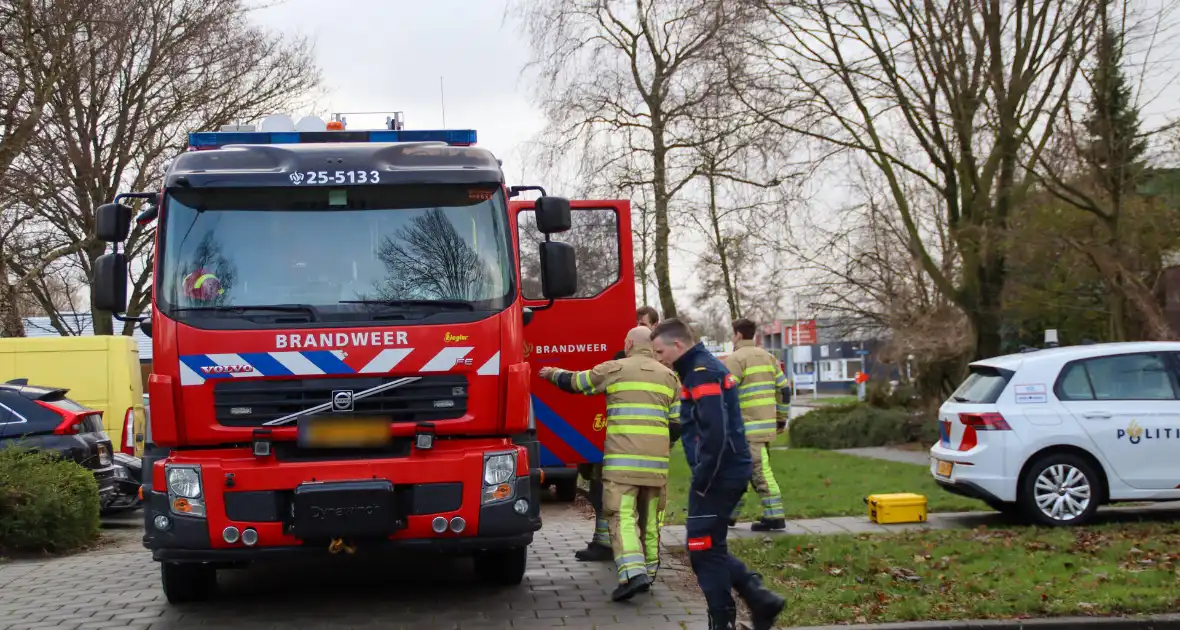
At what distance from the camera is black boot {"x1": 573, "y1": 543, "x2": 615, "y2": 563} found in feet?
31.1

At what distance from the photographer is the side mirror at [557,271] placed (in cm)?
773

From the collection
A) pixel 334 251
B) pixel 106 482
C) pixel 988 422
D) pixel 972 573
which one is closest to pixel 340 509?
pixel 334 251

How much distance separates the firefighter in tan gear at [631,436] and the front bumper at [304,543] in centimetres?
84

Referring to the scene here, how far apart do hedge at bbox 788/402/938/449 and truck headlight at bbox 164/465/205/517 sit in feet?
60.7

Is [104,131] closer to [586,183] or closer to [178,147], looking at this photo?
[178,147]

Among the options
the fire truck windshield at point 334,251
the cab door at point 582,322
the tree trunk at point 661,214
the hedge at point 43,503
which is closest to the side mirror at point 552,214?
the fire truck windshield at point 334,251

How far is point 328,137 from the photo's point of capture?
27.8 ft

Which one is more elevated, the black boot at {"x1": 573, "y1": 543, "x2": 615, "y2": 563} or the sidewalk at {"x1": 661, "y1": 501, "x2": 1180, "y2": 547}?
the black boot at {"x1": 573, "y1": 543, "x2": 615, "y2": 563}

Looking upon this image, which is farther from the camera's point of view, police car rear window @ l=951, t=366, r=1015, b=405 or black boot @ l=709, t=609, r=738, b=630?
police car rear window @ l=951, t=366, r=1015, b=405

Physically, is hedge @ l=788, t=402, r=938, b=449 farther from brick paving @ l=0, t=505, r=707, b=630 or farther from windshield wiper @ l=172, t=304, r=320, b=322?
windshield wiper @ l=172, t=304, r=320, b=322

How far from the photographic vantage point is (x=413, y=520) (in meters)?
6.95

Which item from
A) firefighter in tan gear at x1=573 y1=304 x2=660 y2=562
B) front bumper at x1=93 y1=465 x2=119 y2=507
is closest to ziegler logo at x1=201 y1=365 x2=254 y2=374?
firefighter in tan gear at x1=573 y1=304 x2=660 y2=562

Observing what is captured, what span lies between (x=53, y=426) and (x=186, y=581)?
520 centimetres

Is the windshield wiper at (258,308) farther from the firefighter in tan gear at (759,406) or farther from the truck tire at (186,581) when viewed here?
the firefighter in tan gear at (759,406)
